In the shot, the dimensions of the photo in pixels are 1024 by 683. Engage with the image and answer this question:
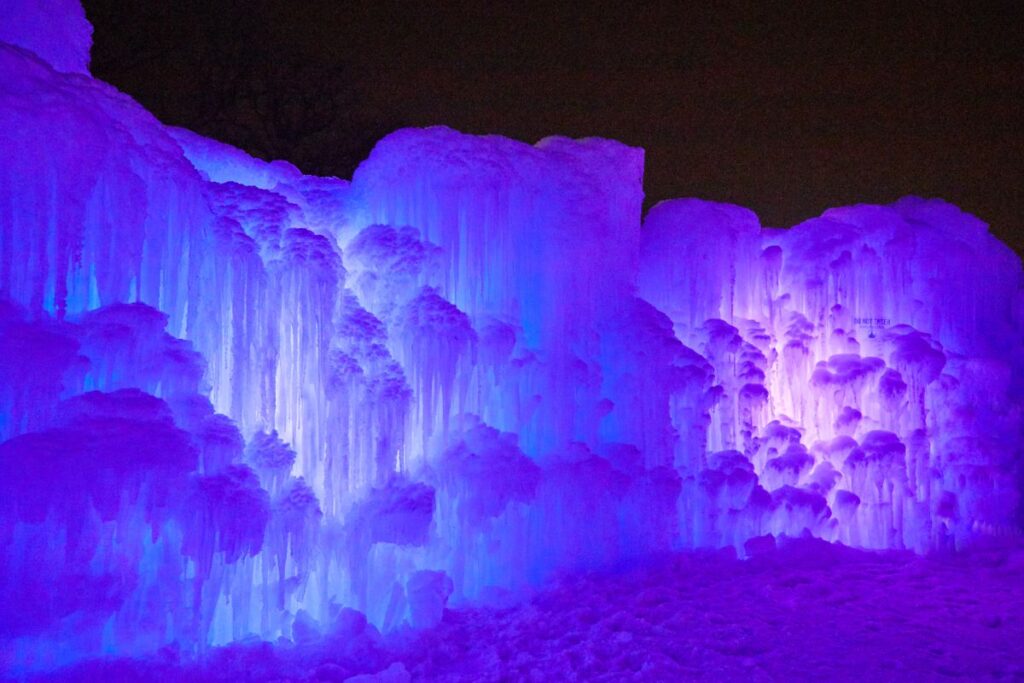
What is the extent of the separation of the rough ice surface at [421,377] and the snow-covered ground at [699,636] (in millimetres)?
275

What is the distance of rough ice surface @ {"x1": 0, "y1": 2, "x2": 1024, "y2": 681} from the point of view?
5816 millimetres

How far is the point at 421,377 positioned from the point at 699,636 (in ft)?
11.1

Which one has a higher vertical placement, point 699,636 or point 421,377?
point 421,377

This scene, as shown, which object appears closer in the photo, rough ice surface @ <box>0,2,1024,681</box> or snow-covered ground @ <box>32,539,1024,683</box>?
rough ice surface @ <box>0,2,1024,681</box>

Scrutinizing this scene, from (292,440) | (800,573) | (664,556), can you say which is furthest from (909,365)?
(292,440)

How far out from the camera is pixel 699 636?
7418 millimetres

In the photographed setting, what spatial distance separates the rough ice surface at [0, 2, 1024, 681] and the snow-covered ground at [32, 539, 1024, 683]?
0.27 metres

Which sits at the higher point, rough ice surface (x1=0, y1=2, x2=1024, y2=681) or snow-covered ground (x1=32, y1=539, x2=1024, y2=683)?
rough ice surface (x1=0, y1=2, x2=1024, y2=681)

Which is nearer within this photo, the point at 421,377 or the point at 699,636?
the point at 699,636

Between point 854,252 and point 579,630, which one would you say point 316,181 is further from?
point 854,252

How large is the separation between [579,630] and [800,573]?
3351mm

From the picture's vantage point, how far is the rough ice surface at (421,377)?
5816 millimetres

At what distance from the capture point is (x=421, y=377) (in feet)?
26.6

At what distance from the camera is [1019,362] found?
1288 centimetres
